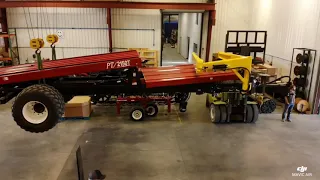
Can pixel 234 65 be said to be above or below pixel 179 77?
above

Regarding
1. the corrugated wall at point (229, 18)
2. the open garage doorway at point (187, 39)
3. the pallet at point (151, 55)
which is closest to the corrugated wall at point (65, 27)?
the pallet at point (151, 55)

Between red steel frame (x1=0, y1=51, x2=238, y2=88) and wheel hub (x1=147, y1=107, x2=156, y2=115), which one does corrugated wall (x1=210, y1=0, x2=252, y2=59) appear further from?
red steel frame (x1=0, y1=51, x2=238, y2=88)

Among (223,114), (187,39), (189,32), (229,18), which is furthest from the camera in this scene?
(187,39)

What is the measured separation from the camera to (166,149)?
23.8 ft

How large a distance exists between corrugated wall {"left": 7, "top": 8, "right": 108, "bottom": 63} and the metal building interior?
0.19 ft

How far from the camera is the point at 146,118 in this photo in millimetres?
9539

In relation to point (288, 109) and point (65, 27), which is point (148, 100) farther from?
point (65, 27)

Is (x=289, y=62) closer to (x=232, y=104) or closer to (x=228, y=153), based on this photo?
(x=232, y=104)

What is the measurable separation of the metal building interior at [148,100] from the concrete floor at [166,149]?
30mm

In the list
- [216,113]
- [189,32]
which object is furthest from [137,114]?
[189,32]

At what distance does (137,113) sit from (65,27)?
357 inches

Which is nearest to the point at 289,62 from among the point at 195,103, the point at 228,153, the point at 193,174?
the point at 195,103

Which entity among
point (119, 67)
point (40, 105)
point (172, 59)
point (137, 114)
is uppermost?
point (119, 67)

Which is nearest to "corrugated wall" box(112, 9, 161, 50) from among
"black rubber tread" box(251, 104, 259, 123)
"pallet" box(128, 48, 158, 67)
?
"pallet" box(128, 48, 158, 67)
